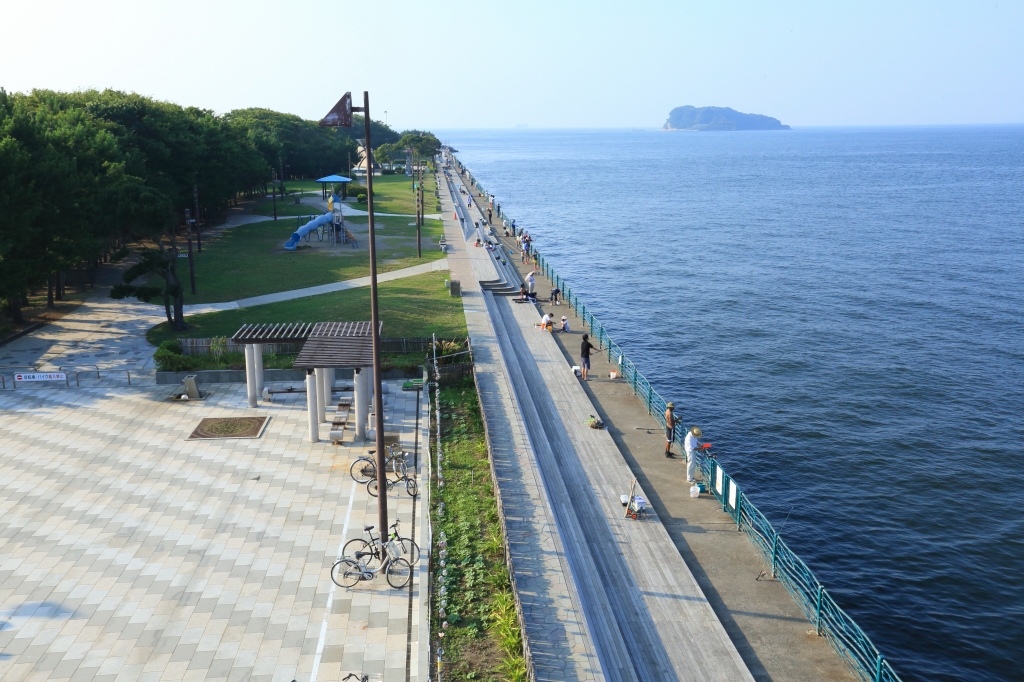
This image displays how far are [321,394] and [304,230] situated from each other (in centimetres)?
3471

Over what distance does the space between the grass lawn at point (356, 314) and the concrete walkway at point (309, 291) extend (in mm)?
945

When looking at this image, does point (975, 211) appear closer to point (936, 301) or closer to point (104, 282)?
point (936, 301)

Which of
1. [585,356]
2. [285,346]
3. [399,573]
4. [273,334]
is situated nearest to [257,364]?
[273,334]

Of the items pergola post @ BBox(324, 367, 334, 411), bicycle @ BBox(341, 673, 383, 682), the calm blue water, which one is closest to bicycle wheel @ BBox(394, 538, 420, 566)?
bicycle @ BBox(341, 673, 383, 682)

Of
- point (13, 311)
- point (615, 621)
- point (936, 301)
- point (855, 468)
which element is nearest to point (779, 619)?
point (615, 621)

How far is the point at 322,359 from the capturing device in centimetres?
2339

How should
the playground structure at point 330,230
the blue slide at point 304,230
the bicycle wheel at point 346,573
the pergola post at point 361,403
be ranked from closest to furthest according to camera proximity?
1. the bicycle wheel at point 346,573
2. the pergola post at point 361,403
3. the blue slide at point 304,230
4. the playground structure at point 330,230

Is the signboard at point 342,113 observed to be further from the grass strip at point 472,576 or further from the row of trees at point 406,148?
the row of trees at point 406,148

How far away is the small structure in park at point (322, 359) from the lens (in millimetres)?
23281

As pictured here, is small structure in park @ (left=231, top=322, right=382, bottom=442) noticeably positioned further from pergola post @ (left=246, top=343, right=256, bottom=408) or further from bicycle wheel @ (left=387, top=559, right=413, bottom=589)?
bicycle wheel @ (left=387, top=559, right=413, bottom=589)

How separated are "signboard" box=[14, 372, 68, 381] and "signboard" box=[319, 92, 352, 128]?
18657 mm

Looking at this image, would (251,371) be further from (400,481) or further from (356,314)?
(356,314)

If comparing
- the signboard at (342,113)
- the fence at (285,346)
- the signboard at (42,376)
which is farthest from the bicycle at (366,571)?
the signboard at (42,376)

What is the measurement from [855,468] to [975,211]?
80.1 m
